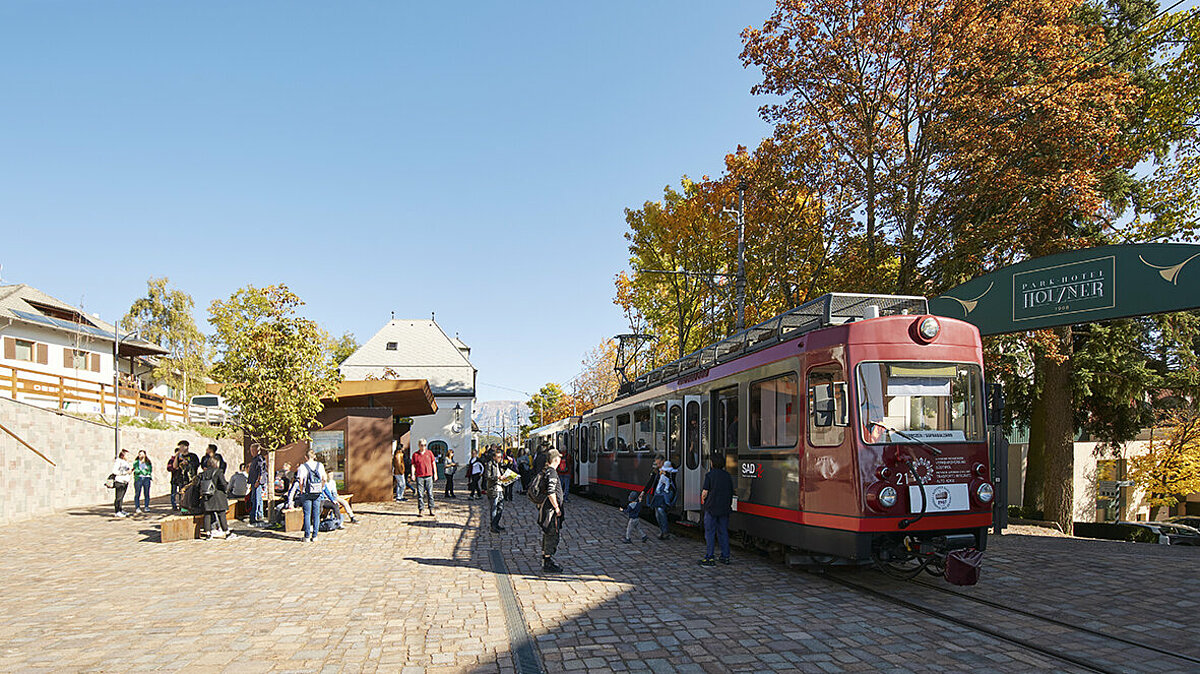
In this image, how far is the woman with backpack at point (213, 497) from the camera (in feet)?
50.1

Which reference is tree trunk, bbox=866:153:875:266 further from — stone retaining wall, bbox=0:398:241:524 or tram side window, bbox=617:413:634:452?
stone retaining wall, bbox=0:398:241:524

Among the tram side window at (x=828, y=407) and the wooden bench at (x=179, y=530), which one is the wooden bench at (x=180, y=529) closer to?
the wooden bench at (x=179, y=530)

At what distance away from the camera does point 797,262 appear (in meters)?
22.8

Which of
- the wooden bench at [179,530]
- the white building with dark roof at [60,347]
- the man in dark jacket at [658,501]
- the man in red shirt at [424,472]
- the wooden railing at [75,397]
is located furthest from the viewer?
the white building with dark roof at [60,347]

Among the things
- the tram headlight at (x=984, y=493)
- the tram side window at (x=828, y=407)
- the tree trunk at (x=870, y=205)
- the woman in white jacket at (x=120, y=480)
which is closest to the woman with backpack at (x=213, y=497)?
the woman in white jacket at (x=120, y=480)

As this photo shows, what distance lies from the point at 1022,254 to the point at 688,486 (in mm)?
10299

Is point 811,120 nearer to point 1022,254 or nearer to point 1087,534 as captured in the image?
point 1022,254

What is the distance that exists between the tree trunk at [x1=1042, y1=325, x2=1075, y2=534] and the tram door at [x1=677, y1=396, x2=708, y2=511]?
11.9 meters

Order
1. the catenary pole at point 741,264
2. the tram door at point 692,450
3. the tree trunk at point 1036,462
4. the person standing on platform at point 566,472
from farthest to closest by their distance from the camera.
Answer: the person standing on platform at point 566,472
the tree trunk at point 1036,462
the catenary pole at point 741,264
the tram door at point 692,450

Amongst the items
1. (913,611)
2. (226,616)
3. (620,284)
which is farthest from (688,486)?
(620,284)

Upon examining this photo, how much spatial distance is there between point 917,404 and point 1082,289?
3692mm

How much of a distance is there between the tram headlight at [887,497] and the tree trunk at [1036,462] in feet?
56.4

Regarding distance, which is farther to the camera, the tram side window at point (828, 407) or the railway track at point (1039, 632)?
the tram side window at point (828, 407)

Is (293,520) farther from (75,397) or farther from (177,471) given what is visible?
(75,397)
